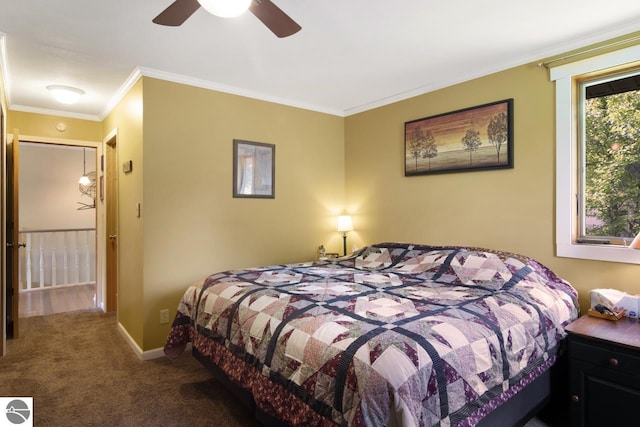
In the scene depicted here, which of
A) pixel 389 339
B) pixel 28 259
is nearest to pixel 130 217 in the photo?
pixel 389 339

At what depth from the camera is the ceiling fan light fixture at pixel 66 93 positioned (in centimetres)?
340

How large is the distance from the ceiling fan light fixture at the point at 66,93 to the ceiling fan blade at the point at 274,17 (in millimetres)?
2608

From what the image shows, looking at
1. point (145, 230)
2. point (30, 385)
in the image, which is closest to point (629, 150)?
point (145, 230)

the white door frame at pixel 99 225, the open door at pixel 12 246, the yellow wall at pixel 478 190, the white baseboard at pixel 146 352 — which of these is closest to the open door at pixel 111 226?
the white door frame at pixel 99 225

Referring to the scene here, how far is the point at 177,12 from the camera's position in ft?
5.82

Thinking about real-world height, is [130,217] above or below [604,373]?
above

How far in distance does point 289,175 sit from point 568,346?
9.26 feet

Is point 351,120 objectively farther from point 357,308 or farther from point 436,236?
point 357,308

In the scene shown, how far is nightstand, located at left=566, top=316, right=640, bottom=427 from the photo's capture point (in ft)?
5.96

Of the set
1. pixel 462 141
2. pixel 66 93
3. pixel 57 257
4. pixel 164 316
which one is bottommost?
pixel 164 316

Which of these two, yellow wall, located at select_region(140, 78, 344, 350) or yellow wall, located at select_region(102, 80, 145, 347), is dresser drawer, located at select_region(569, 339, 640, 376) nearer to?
yellow wall, located at select_region(140, 78, 344, 350)

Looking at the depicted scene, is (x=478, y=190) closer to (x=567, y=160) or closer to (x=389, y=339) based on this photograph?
(x=567, y=160)

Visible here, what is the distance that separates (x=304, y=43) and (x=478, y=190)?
1850 mm

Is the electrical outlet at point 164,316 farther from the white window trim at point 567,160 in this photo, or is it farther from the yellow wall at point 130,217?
the white window trim at point 567,160
